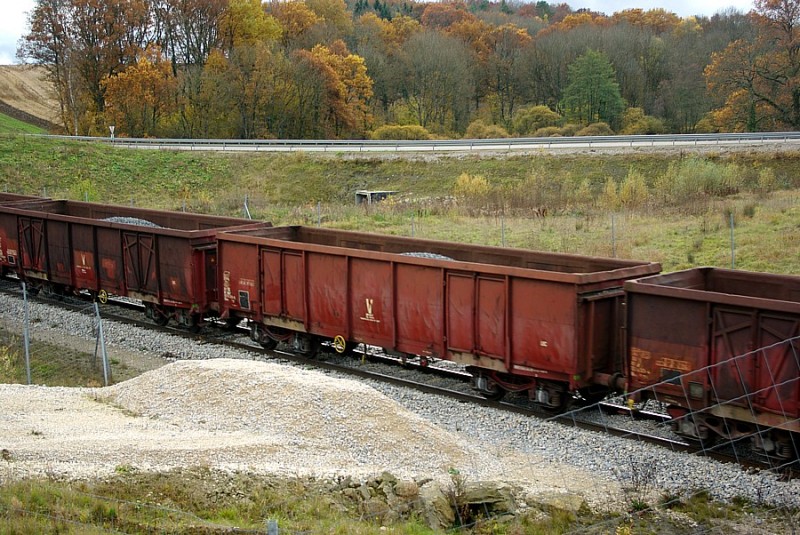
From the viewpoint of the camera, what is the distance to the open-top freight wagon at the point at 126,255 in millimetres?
20562

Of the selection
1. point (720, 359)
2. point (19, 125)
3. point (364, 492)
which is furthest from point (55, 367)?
point (19, 125)

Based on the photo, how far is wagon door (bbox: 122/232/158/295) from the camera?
70.3 ft

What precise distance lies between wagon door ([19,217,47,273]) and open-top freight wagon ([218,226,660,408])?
8.48 metres

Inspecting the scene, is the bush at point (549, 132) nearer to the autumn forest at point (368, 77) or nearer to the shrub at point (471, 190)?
the autumn forest at point (368, 77)

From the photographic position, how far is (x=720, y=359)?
11930mm

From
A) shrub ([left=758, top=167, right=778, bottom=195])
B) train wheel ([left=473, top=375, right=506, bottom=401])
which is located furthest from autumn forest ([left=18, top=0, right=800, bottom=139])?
train wheel ([left=473, top=375, right=506, bottom=401])

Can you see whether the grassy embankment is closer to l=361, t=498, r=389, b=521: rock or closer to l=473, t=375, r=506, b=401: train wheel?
l=473, t=375, r=506, b=401: train wheel

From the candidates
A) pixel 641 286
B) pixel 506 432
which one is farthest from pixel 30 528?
pixel 641 286

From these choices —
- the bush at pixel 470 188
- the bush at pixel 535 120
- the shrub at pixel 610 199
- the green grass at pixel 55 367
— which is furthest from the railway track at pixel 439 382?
the bush at pixel 535 120

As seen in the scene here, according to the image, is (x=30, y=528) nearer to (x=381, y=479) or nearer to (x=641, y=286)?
(x=381, y=479)

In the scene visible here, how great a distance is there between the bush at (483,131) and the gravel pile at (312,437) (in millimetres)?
63850

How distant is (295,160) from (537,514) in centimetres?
4940

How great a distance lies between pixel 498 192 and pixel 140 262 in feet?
84.4

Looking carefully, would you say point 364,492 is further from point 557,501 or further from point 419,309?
point 419,309
